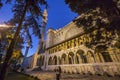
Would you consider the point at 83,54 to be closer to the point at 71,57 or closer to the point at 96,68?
the point at 71,57

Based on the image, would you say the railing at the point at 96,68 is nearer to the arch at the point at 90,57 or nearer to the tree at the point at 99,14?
the arch at the point at 90,57

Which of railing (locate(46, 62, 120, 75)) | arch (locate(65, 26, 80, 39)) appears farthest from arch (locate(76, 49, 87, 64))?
arch (locate(65, 26, 80, 39))

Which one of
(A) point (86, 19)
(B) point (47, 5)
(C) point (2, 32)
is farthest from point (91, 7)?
(C) point (2, 32)

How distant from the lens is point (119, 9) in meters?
9.05

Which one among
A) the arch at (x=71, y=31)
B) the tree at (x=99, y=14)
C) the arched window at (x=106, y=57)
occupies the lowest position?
the arched window at (x=106, y=57)

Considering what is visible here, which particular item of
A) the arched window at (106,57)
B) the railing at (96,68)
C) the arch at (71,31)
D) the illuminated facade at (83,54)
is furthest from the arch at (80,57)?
the arch at (71,31)

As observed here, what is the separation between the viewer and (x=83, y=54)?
21.0 metres

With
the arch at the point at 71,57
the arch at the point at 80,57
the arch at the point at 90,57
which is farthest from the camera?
the arch at the point at 71,57

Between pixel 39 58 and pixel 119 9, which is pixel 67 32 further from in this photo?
pixel 119 9

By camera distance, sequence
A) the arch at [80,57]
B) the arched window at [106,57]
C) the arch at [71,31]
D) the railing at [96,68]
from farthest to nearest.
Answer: the arch at [71,31], the arch at [80,57], the arched window at [106,57], the railing at [96,68]

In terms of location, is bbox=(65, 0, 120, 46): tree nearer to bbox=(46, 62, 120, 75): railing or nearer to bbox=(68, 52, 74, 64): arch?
bbox=(46, 62, 120, 75): railing

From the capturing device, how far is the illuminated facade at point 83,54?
34.9 feet

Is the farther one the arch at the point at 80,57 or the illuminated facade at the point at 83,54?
the arch at the point at 80,57

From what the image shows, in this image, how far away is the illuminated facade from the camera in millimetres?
10641
